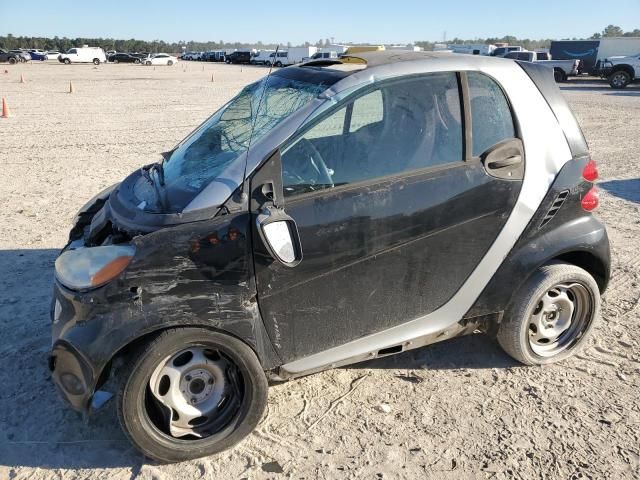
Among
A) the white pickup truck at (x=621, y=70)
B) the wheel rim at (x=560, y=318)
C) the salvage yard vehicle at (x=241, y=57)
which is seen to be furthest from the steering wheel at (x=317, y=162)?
the salvage yard vehicle at (x=241, y=57)

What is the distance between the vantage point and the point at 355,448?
2.82 m

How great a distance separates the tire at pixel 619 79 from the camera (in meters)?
24.8

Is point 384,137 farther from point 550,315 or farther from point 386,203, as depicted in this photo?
point 550,315

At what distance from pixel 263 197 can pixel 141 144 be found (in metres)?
8.68

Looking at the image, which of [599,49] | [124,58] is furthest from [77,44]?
[599,49]

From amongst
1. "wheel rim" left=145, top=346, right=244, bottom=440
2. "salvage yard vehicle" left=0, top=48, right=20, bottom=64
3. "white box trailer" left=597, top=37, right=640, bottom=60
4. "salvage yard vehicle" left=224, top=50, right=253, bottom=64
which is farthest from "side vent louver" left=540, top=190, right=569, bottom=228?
"salvage yard vehicle" left=224, top=50, right=253, bottom=64

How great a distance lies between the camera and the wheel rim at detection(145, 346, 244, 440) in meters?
2.68

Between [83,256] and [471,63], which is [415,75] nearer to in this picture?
[471,63]

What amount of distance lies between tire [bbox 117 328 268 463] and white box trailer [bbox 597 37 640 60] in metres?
36.1

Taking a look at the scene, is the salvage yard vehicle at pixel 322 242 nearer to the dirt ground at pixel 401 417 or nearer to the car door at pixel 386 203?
the car door at pixel 386 203

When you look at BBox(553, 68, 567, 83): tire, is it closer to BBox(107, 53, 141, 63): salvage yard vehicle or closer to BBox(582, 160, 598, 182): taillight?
BBox(582, 160, 598, 182): taillight

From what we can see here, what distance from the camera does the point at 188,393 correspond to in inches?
108

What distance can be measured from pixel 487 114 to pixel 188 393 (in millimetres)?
2259

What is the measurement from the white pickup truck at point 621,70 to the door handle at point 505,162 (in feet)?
85.3
